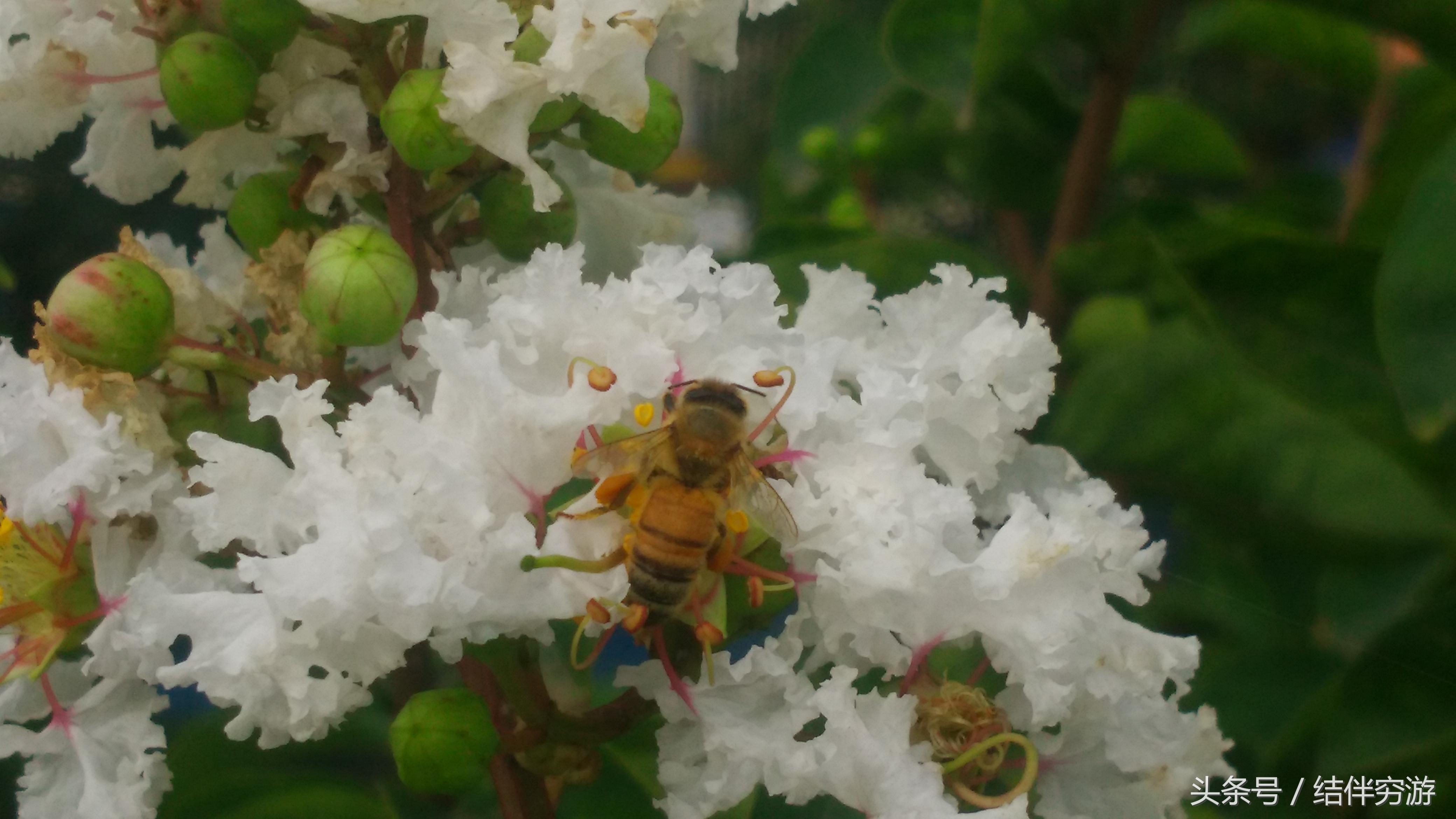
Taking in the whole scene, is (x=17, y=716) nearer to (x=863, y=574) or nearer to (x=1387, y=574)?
(x=863, y=574)

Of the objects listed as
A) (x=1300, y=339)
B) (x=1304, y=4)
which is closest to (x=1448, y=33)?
(x=1304, y=4)

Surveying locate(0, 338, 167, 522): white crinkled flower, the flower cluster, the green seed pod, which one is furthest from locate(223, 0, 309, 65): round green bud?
locate(0, 338, 167, 522): white crinkled flower

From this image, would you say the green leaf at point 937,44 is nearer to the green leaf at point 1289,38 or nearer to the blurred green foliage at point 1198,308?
the blurred green foliage at point 1198,308

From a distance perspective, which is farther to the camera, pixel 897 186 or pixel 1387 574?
pixel 897 186

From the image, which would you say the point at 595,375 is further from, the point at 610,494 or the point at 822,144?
the point at 822,144

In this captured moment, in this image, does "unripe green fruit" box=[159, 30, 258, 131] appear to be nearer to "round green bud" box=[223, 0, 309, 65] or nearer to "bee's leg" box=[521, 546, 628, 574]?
"round green bud" box=[223, 0, 309, 65]

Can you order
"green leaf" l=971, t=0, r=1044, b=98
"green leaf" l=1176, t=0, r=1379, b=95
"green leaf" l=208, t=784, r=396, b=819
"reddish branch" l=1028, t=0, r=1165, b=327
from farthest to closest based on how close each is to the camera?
"green leaf" l=1176, t=0, r=1379, b=95
"reddish branch" l=1028, t=0, r=1165, b=327
"green leaf" l=971, t=0, r=1044, b=98
"green leaf" l=208, t=784, r=396, b=819

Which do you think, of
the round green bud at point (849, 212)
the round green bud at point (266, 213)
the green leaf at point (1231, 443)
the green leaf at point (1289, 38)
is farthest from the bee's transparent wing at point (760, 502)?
the green leaf at point (1289, 38)
